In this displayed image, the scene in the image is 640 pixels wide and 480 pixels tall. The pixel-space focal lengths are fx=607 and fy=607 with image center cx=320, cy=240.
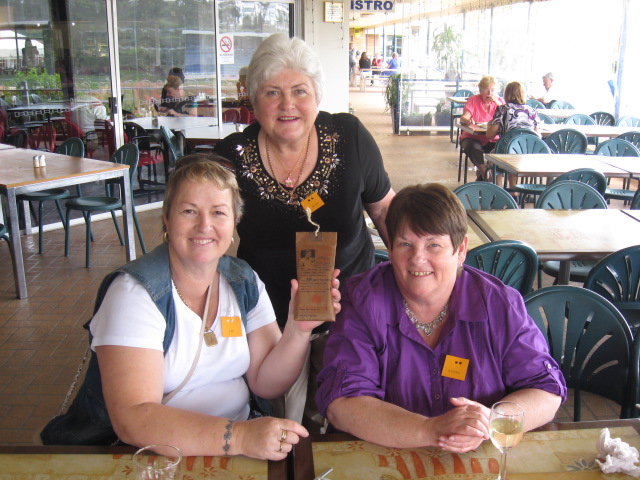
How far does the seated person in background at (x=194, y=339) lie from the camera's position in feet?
4.89

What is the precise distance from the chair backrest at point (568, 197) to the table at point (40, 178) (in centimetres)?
340

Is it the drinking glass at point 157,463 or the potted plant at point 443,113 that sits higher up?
the potted plant at point 443,113

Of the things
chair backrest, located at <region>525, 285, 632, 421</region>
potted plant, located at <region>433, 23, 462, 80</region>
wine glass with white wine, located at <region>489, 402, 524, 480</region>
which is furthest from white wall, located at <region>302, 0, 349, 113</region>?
wine glass with white wine, located at <region>489, 402, 524, 480</region>

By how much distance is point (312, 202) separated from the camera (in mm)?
2305

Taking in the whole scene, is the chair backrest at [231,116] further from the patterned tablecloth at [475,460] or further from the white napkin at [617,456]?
the white napkin at [617,456]

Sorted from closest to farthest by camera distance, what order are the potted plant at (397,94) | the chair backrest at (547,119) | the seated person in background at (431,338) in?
the seated person in background at (431,338) < the chair backrest at (547,119) < the potted plant at (397,94)

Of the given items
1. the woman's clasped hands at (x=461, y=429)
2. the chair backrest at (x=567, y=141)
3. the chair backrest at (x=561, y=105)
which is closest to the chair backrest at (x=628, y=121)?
the chair backrest at (x=561, y=105)

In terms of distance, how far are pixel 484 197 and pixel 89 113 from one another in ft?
16.1

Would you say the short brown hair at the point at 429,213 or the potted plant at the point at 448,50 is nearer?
the short brown hair at the point at 429,213

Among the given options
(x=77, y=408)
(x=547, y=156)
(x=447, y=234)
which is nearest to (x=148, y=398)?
(x=77, y=408)

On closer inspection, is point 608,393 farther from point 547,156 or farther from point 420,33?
point 420,33

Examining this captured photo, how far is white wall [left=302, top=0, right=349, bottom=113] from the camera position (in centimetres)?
1000

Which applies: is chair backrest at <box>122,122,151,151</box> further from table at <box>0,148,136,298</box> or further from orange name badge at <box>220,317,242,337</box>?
orange name badge at <box>220,317,242,337</box>

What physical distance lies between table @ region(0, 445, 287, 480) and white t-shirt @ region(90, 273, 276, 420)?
277mm
